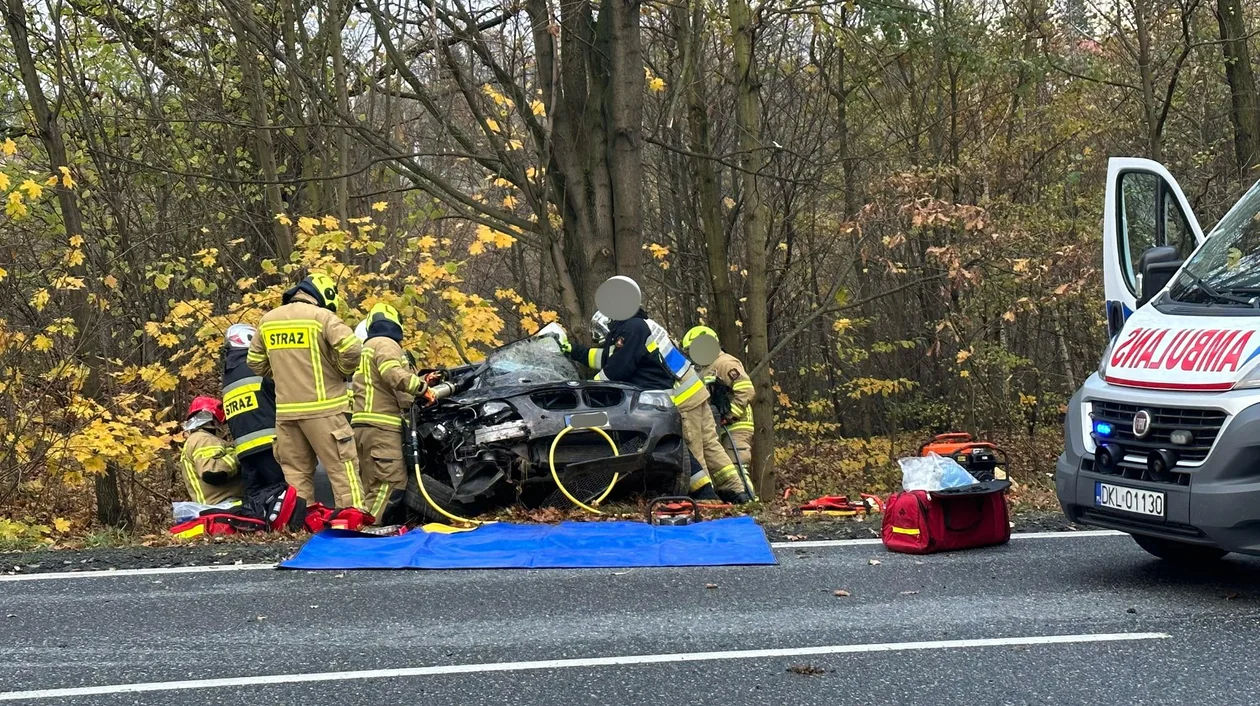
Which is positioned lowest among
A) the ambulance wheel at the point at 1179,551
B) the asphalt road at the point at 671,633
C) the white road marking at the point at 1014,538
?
the white road marking at the point at 1014,538

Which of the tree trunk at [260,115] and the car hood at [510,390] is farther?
the tree trunk at [260,115]

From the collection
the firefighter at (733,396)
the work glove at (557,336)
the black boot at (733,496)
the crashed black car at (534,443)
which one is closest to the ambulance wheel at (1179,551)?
the crashed black car at (534,443)

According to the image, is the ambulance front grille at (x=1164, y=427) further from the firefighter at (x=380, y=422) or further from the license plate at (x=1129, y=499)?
the firefighter at (x=380, y=422)

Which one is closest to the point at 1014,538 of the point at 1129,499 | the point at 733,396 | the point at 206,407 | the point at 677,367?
the point at 1129,499

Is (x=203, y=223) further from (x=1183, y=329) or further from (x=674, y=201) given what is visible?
(x=1183, y=329)

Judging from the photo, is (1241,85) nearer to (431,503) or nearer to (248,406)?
(431,503)

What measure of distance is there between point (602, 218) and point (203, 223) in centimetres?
676

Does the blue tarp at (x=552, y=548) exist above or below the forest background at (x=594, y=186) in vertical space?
below

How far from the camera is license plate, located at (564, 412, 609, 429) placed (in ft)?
30.7

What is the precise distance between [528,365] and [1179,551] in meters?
5.35

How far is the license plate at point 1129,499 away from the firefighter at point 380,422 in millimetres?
5472

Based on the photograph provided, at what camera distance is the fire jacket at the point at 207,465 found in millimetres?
9773

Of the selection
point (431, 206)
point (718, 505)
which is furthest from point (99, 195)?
point (718, 505)

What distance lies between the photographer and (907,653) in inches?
197
